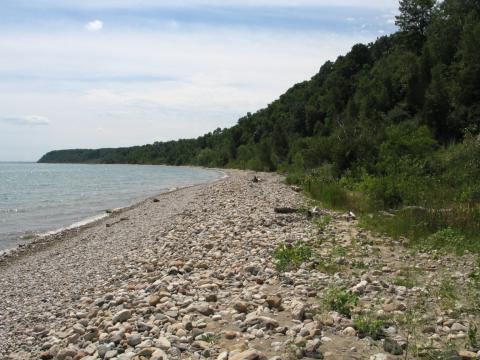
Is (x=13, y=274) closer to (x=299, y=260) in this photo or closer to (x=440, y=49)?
(x=299, y=260)

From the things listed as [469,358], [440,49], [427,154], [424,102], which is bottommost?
[469,358]

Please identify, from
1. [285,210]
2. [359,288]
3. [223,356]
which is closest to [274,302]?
[359,288]

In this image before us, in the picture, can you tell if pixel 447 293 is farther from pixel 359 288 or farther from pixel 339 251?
pixel 339 251

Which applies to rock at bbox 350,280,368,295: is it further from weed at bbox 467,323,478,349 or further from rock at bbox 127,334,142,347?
rock at bbox 127,334,142,347

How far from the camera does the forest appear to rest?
1628 cm

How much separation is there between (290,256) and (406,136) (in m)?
21.2

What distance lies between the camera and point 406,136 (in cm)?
2911

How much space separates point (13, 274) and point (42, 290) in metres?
3.98

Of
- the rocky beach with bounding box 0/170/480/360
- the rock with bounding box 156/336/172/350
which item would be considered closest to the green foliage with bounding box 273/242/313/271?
the rocky beach with bounding box 0/170/480/360

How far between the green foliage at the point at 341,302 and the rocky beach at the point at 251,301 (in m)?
0.02

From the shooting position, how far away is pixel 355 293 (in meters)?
8.17

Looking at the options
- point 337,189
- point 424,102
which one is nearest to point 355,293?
point 337,189

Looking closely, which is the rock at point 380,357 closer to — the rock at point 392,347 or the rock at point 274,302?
the rock at point 392,347

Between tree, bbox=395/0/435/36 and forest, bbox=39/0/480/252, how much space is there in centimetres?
16
